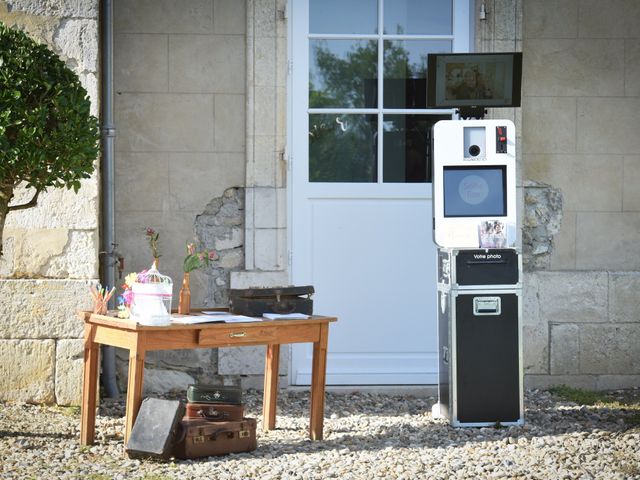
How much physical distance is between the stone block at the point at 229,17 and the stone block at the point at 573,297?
2.29 metres

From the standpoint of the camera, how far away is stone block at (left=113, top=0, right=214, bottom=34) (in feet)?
19.9

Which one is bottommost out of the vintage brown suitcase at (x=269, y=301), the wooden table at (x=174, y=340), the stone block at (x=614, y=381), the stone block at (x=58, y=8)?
the stone block at (x=614, y=381)

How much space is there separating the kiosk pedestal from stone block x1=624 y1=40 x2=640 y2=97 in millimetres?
1815

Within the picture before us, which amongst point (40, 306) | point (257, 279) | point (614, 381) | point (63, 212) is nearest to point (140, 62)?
point (63, 212)

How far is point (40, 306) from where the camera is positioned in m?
5.61

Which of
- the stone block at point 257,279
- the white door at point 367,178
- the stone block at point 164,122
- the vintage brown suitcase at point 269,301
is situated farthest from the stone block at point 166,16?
the vintage brown suitcase at point 269,301

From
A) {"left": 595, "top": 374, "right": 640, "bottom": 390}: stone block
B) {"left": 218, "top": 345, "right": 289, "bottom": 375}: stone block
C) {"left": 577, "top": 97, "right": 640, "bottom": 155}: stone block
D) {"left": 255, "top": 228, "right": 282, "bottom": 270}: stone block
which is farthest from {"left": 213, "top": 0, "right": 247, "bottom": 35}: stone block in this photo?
{"left": 595, "top": 374, "right": 640, "bottom": 390}: stone block

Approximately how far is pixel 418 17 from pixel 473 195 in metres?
1.57

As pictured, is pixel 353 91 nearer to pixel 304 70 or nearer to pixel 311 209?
pixel 304 70

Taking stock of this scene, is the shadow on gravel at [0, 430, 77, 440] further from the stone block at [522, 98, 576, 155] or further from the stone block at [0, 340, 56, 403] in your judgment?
the stone block at [522, 98, 576, 155]

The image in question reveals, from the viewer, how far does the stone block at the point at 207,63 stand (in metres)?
6.11

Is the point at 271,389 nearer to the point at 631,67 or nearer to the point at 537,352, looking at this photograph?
the point at 537,352

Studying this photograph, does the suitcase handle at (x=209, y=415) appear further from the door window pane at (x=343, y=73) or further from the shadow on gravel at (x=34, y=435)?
Answer: the door window pane at (x=343, y=73)

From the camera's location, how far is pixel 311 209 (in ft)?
20.3
